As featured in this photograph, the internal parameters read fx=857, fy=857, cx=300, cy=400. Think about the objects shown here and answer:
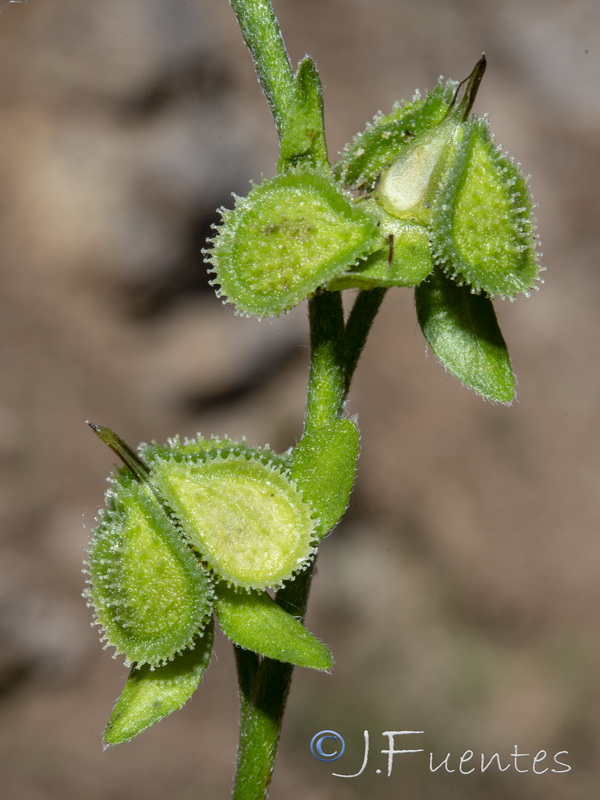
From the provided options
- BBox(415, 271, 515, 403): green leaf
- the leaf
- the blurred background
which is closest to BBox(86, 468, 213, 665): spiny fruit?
BBox(415, 271, 515, 403): green leaf

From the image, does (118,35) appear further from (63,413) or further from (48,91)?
(63,413)

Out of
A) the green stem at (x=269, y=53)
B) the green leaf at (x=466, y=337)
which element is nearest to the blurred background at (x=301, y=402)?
the green stem at (x=269, y=53)

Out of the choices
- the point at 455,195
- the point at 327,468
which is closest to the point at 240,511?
the point at 327,468

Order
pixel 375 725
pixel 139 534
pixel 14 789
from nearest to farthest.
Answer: pixel 139 534 < pixel 14 789 < pixel 375 725

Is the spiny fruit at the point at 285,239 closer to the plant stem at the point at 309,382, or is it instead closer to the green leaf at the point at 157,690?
the plant stem at the point at 309,382

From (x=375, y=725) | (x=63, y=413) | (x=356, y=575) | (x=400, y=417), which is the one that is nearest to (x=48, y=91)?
(x=63, y=413)

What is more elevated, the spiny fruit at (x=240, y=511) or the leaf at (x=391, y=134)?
the leaf at (x=391, y=134)
